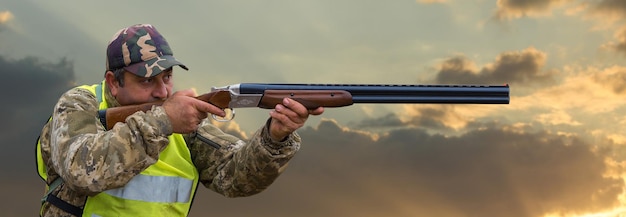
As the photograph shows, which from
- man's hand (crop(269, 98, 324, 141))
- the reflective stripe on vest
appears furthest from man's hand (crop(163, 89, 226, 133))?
the reflective stripe on vest

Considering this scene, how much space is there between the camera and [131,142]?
631cm

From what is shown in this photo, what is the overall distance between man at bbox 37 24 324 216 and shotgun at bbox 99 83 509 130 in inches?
5.3

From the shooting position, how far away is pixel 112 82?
23.3 feet

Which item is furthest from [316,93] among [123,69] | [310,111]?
[123,69]

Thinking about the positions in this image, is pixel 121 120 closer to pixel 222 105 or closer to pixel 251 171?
pixel 222 105

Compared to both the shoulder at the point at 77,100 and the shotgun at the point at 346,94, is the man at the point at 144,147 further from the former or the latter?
the shotgun at the point at 346,94

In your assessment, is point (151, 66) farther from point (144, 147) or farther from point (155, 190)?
point (155, 190)

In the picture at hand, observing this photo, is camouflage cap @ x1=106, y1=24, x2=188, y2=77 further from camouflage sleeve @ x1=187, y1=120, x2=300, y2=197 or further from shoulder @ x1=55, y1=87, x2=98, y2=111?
camouflage sleeve @ x1=187, y1=120, x2=300, y2=197

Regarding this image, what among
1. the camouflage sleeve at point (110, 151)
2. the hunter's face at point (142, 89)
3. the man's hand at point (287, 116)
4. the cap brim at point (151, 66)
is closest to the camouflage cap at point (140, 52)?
the cap brim at point (151, 66)

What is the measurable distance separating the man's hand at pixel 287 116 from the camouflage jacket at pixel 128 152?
205mm

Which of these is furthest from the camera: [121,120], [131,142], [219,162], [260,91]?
[219,162]

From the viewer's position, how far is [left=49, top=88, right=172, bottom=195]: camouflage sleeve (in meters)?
6.32

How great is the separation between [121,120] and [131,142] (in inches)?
21.3

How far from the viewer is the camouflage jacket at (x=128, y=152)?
20.8 ft
